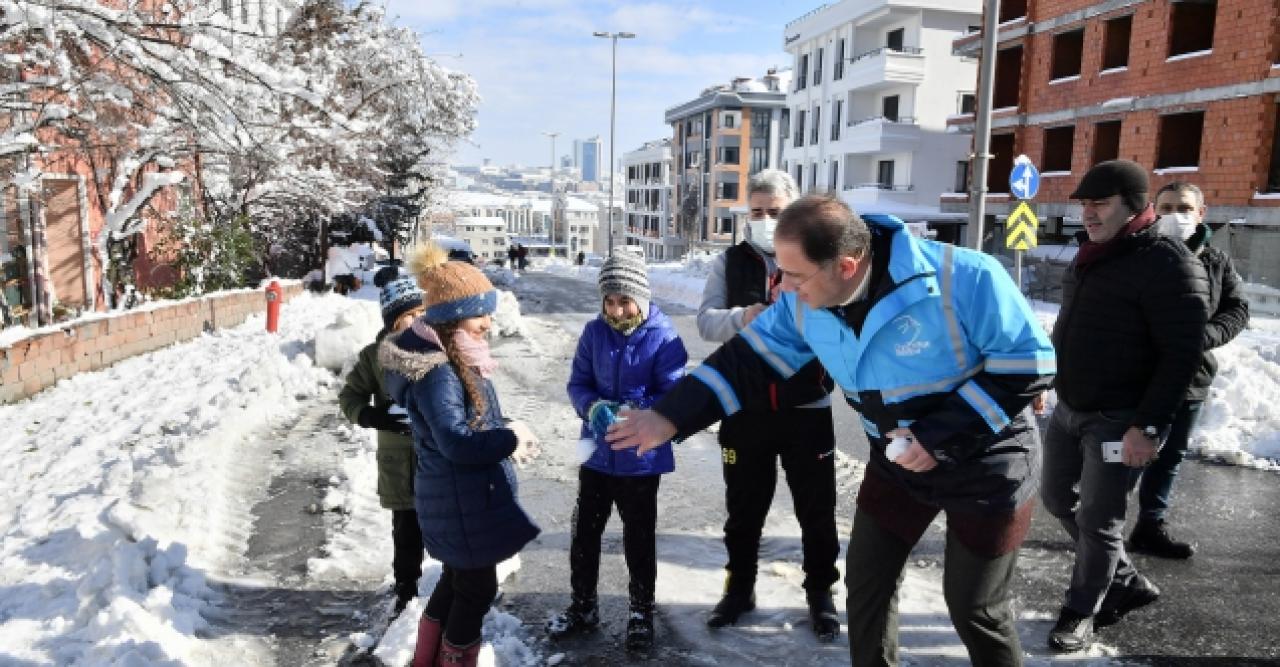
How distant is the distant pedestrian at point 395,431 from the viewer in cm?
377

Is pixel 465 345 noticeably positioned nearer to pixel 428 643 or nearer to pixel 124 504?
pixel 428 643

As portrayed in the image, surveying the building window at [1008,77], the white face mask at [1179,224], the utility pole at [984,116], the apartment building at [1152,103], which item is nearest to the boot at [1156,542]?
the white face mask at [1179,224]

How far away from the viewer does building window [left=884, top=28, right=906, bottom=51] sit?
38.1 m

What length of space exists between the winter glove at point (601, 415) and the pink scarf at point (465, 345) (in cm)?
54

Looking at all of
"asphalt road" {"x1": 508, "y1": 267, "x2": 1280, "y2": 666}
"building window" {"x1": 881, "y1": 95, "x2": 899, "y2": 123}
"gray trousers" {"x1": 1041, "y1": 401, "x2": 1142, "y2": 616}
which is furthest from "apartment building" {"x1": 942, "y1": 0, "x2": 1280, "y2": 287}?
"gray trousers" {"x1": 1041, "y1": 401, "x2": 1142, "y2": 616}

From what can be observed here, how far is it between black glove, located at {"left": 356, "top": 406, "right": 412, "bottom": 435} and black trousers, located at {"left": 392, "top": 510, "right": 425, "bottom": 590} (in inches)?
15.9

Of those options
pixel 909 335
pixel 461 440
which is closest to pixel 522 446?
pixel 461 440

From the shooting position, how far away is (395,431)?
12.4 ft

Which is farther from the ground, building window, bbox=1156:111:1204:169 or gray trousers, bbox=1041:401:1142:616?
building window, bbox=1156:111:1204:169

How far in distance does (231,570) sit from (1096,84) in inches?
1055

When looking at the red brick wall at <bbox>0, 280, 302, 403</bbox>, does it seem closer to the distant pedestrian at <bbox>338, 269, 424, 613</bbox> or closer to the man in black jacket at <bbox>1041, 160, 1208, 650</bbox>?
the distant pedestrian at <bbox>338, 269, 424, 613</bbox>

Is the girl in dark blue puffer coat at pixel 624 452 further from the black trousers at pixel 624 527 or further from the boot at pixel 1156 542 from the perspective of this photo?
the boot at pixel 1156 542

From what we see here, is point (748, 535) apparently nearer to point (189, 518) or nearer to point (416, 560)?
point (416, 560)

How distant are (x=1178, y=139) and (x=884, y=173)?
16634 millimetres
